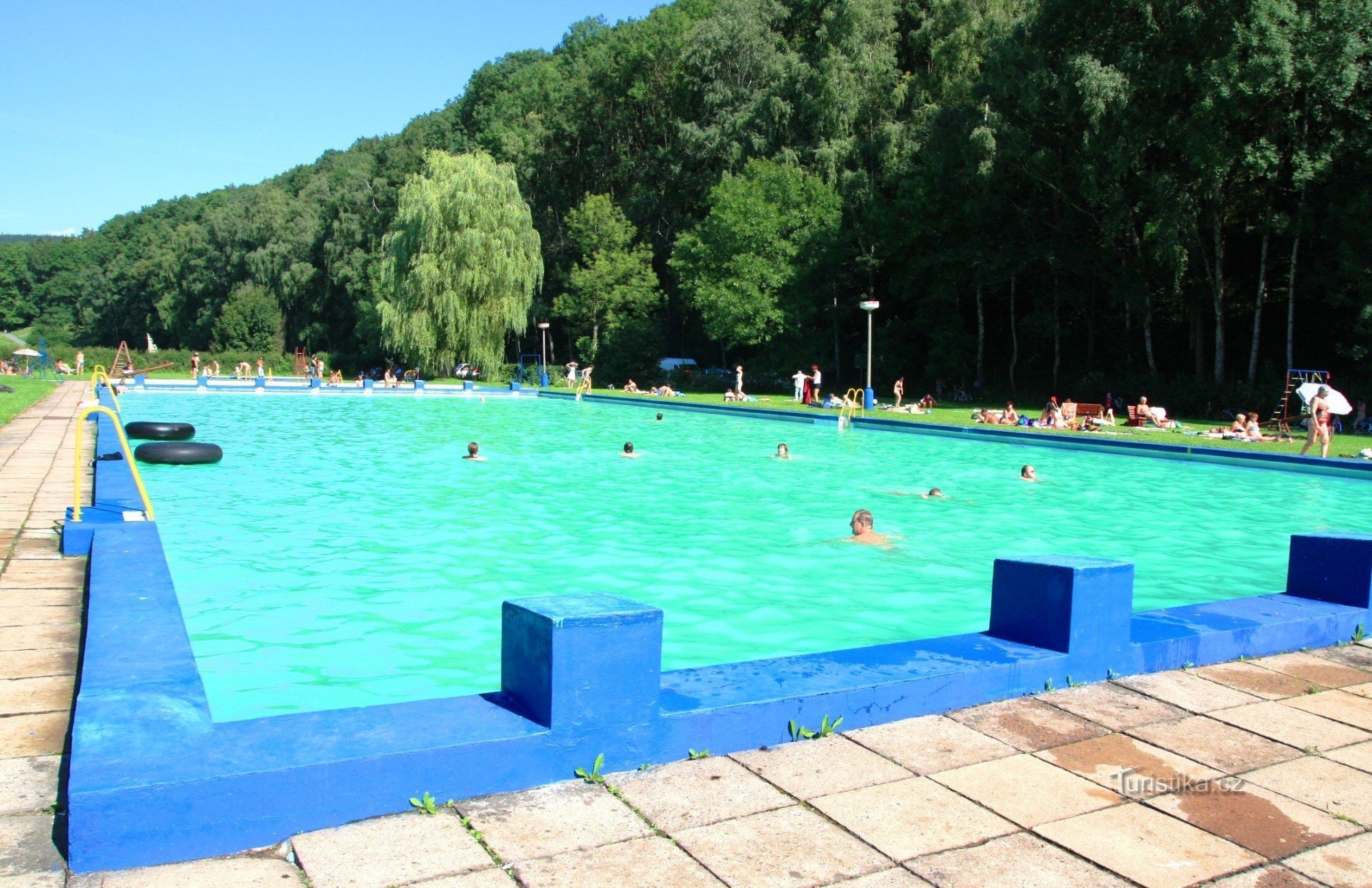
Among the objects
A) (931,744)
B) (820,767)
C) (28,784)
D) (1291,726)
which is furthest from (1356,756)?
(28,784)

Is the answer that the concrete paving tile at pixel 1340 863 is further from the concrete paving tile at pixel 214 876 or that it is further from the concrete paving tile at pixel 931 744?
the concrete paving tile at pixel 214 876

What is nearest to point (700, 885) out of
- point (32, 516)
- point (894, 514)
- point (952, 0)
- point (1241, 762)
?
point (1241, 762)

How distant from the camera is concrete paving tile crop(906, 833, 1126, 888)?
2764 millimetres

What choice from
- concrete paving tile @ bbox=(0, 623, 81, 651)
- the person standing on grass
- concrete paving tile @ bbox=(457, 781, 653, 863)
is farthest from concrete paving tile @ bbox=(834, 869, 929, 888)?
the person standing on grass

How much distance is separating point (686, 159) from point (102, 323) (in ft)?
211

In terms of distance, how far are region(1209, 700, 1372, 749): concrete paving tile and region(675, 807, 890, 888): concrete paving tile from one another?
6.63 feet

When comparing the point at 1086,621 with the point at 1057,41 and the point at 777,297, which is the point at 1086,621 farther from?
the point at 777,297

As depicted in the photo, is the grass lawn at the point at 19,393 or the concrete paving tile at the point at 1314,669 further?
the grass lawn at the point at 19,393

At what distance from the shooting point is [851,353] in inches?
1599

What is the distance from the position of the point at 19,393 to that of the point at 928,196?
2728cm

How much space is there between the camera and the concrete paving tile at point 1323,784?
3311 millimetres

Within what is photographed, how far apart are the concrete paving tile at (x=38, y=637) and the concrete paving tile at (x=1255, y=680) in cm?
536

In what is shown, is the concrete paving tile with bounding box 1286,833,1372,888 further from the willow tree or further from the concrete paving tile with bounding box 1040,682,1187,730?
the willow tree

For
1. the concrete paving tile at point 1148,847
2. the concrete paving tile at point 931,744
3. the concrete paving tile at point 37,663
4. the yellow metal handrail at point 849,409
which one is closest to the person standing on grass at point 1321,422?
the yellow metal handrail at point 849,409
